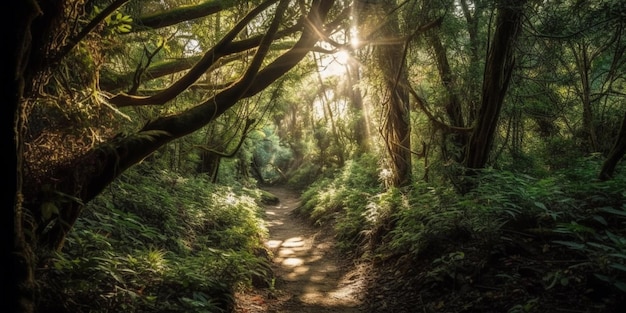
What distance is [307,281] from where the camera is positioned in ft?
22.1

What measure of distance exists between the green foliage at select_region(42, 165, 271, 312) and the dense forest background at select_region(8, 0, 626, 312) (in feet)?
0.09

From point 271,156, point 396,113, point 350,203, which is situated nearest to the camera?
point 396,113

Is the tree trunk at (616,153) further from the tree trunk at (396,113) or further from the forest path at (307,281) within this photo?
the forest path at (307,281)

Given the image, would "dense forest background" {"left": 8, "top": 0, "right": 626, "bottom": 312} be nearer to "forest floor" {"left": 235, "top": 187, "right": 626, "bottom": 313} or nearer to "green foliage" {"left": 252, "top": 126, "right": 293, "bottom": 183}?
"forest floor" {"left": 235, "top": 187, "right": 626, "bottom": 313}

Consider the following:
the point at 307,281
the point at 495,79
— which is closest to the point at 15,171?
the point at 307,281

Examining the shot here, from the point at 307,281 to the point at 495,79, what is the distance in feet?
16.1

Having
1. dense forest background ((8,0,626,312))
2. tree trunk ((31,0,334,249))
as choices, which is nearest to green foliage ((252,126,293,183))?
dense forest background ((8,0,626,312))

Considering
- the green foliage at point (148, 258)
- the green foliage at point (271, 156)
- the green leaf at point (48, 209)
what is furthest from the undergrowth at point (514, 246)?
the green foliage at point (271, 156)

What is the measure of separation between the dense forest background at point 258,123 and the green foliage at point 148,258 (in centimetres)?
3

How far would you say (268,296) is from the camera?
18.6ft

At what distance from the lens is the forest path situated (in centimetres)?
534

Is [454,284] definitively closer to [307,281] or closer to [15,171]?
[307,281]

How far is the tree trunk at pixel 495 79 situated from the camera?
18.4 feet

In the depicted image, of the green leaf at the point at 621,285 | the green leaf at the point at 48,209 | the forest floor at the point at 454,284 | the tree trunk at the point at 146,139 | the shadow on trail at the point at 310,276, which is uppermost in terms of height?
the tree trunk at the point at 146,139
